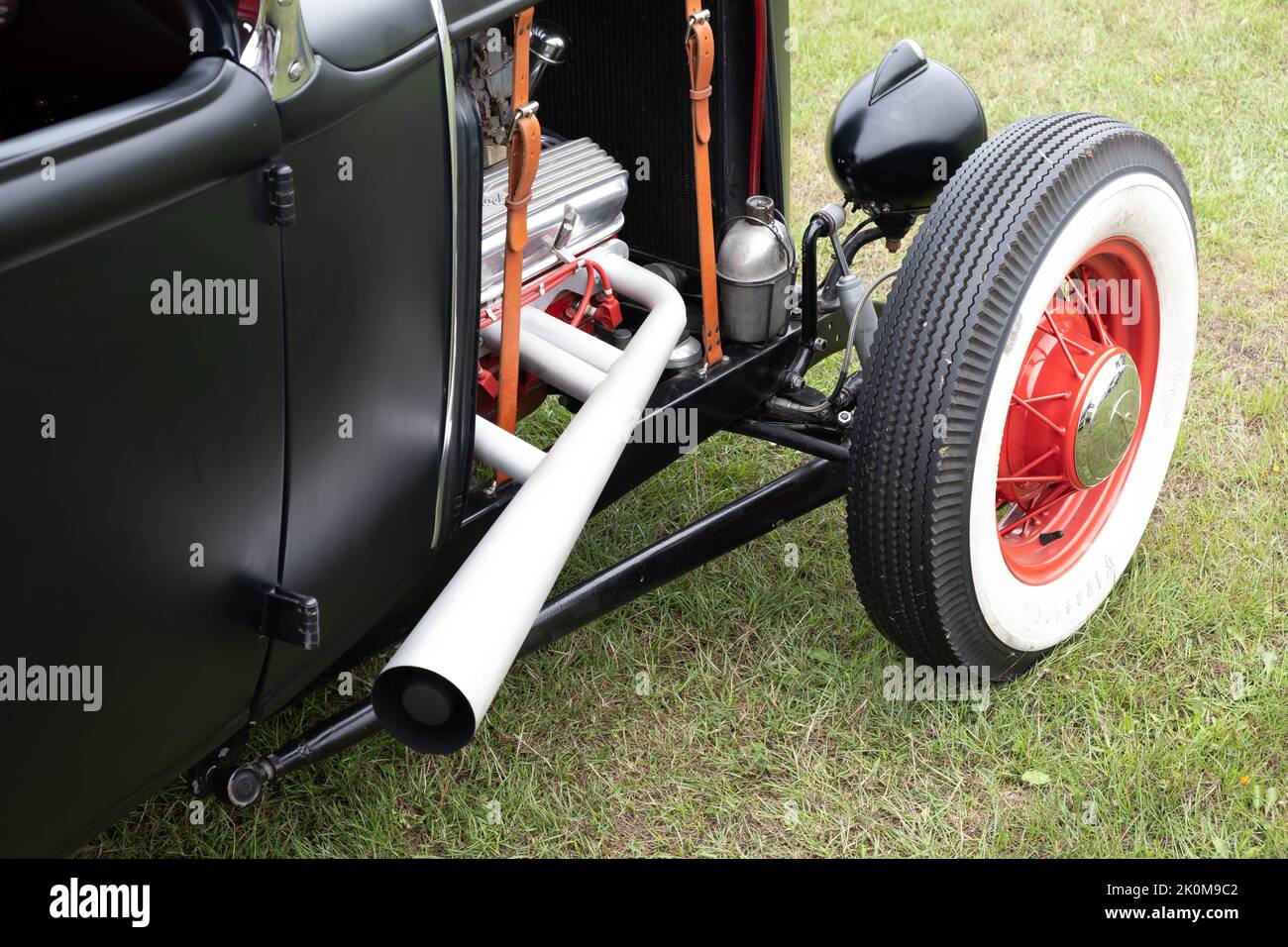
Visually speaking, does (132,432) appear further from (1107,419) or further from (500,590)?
(1107,419)

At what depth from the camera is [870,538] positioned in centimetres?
199

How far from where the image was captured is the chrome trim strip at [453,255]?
1.48 meters

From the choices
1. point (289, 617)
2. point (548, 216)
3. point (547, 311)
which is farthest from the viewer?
point (547, 311)

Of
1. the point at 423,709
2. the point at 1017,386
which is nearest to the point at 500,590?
the point at 423,709

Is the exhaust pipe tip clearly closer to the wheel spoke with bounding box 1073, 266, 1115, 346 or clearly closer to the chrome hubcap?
the chrome hubcap

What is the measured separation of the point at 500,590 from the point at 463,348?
357 millimetres

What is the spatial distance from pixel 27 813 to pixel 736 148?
1.57 m

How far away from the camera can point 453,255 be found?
1.60 meters

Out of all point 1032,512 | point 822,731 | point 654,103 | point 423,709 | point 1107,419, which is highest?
point 654,103

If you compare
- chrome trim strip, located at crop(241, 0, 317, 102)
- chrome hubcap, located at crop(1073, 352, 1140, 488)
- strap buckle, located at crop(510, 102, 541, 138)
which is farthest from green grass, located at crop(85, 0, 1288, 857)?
chrome trim strip, located at crop(241, 0, 317, 102)

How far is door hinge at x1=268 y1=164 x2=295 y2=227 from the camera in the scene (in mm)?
1243

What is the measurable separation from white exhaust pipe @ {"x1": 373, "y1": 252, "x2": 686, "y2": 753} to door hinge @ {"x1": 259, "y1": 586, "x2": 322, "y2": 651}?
0.10 meters

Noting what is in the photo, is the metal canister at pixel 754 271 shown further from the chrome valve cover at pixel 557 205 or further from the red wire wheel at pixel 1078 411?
the red wire wheel at pixel 1078 411
